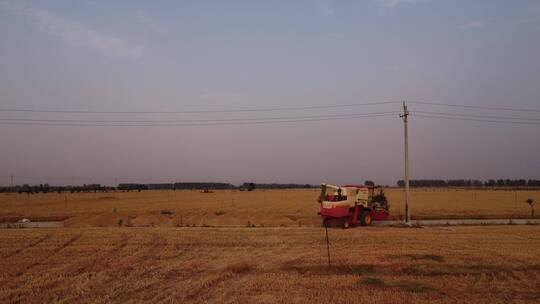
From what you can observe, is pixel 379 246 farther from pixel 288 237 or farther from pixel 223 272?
pixel 223 272

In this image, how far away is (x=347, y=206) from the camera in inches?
1029

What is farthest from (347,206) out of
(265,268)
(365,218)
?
(265,268)

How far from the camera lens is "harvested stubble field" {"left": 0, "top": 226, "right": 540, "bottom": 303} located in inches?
412

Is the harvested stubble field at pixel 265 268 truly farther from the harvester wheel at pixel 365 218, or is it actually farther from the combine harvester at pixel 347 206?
the harvester wheel at pixel 365 218

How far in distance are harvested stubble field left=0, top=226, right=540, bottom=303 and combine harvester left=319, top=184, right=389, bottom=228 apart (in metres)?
4.14

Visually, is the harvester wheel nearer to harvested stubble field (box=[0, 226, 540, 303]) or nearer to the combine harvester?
the combine harvester

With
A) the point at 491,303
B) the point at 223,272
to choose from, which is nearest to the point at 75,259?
the point at 223,272

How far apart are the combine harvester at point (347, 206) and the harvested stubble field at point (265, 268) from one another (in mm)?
4138

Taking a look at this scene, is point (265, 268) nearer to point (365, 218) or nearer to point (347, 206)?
point (347, 206)

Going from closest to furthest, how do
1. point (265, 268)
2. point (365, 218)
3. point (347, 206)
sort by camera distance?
1. point (265, 268)
2. point (347, 206)
3. point (365, 218)

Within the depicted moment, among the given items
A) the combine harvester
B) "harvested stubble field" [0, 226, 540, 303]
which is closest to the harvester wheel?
Answer: the combine harvester

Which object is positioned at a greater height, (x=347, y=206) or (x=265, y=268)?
(x=347, y=206)

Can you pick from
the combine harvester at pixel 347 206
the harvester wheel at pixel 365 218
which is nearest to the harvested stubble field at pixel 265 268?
the combine harvester at pixel 347 206

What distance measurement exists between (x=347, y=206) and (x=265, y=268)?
13200mm
